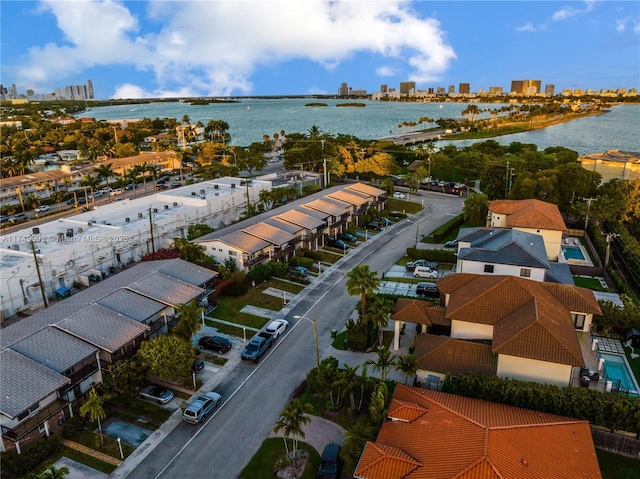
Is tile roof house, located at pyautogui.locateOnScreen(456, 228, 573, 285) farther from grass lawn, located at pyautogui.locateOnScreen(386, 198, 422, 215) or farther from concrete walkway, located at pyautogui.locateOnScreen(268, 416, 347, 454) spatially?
grass lawn, located at pyautogui.locateOnScreen(386, 198, 422, 215)

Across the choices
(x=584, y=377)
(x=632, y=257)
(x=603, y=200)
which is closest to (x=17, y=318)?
(x=584, y=377)

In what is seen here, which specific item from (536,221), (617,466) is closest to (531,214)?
(536,221)

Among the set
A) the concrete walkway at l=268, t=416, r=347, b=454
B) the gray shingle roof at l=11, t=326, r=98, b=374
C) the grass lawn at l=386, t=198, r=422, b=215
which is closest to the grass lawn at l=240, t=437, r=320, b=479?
the concrete walkway at l=268, t=416, r=347, b=454

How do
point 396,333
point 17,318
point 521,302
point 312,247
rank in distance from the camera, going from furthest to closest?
point 312,247
point 17,318
point 396,333
point 521,302

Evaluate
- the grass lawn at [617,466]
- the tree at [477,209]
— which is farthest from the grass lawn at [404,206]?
the grass lawn at [617,466]

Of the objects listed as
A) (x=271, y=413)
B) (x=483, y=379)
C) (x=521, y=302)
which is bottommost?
(x=271, y=413)

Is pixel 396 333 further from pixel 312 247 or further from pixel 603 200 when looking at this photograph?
pixel 603 200
